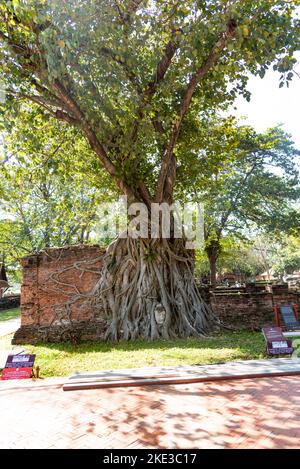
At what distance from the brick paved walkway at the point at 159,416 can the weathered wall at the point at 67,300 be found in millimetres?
4536

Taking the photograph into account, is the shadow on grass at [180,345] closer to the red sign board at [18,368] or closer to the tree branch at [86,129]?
the red sign board at [18,368]

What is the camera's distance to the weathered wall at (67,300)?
9797mm

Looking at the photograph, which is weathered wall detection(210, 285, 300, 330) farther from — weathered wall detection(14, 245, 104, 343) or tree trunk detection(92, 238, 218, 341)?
weathered wall detection(14, 245, 104, 343)

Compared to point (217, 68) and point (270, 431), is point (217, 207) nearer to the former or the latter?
point (217, 68)

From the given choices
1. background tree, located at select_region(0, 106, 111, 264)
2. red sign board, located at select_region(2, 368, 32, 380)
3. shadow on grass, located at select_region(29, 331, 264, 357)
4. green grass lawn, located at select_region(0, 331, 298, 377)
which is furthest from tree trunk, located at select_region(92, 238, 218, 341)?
red sign board, located at select_region(2, 368, 32, 380)

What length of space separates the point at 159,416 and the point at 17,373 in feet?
9.46

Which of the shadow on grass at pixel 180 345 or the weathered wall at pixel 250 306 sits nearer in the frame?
the shadow on grass at pixel 180 345

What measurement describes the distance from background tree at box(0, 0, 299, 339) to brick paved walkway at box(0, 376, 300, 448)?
13.3ft

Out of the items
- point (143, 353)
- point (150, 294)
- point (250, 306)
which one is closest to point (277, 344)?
point (143, 353)

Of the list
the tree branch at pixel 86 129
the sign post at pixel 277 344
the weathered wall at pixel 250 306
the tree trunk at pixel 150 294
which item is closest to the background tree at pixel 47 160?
the tree branch at pixel 86 129

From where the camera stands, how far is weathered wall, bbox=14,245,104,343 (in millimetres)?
9828

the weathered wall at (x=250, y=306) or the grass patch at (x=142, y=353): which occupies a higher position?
the weathered wall at (x=250, y=306)
